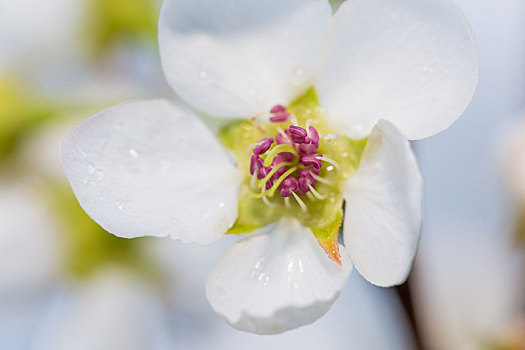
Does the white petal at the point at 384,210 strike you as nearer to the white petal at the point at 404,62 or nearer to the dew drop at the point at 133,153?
the white petal at the point at 404,62

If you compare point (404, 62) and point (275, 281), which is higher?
point (404, 62)

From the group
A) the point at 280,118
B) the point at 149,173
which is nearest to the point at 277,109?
the point at 280,118

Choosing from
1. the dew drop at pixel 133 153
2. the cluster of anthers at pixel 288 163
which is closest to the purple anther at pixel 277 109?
the cluster of anthers at pixel 288 163

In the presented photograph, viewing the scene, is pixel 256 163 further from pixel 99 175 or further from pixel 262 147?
pixel 99 175

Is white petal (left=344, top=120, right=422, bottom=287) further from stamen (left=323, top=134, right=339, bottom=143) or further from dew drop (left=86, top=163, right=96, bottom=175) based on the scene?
dew drop (left=86, top=163, right=96, bottom=175)

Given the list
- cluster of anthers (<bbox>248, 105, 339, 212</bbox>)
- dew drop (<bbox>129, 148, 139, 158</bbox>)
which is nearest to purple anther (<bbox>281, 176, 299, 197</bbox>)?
cluster of anthers (<bbox>248, 105, 339, 212</bbox>)
